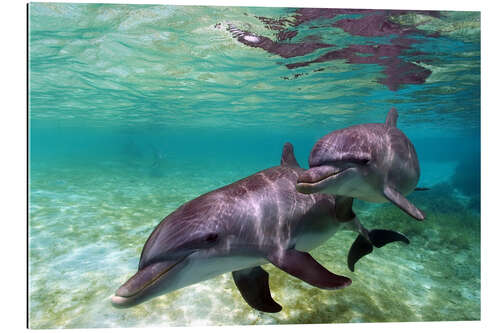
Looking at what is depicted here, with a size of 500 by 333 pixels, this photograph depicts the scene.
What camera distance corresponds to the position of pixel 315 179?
2756 mm

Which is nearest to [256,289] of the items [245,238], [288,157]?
[245,238]

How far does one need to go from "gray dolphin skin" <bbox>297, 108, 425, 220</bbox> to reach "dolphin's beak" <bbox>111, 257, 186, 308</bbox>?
4.50 feet

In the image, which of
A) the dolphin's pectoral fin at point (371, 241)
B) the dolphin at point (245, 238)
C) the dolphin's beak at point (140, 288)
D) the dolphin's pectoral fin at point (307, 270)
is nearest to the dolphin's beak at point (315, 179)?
the dolphin at point (245, 238)

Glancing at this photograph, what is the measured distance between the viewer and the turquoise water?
4465mm

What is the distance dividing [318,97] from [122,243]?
1549 cm

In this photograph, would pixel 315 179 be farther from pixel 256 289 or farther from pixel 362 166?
pixel 256 289

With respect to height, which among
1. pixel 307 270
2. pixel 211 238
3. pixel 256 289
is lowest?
pixel 256 289

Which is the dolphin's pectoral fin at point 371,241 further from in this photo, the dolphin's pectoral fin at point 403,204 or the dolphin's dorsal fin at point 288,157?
the dolphin's dorsal fin at point 288,157

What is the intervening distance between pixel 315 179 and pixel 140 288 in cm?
168

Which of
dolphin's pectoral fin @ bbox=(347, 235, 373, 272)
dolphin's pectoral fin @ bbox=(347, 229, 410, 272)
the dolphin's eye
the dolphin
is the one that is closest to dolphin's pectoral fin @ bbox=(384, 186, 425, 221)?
the dolphin

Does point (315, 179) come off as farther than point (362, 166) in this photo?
No
